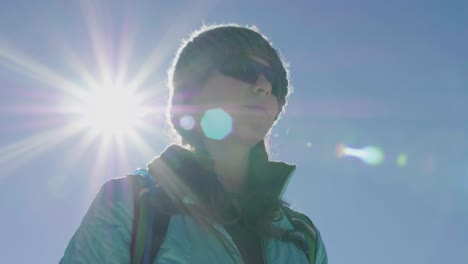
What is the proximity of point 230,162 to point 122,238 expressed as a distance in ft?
3.90

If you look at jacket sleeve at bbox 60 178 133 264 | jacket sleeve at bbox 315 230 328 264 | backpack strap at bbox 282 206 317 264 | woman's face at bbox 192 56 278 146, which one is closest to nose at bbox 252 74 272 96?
woman's face at bbox 192 56 278 146

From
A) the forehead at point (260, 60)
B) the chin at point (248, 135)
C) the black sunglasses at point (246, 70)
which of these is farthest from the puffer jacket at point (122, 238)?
the forehead at point (260, 60)

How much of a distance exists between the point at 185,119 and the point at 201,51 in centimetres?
53

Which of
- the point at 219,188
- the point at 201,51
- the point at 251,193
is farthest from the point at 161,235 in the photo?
the point at 201,51

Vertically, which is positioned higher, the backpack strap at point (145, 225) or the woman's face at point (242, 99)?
the woman's face at point (242, 99)

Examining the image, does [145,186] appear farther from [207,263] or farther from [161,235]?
[207,263]

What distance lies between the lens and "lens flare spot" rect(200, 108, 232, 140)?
3.56 meters

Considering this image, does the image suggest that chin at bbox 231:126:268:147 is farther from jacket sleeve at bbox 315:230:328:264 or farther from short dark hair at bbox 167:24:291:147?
jacket sleeve at bbox 315:230:328:264

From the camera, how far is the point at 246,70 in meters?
3.68

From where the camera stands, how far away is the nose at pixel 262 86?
3652 mm

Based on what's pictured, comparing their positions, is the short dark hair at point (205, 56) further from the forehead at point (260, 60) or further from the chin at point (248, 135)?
the chin at point (248, 135)

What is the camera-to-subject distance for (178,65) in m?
3.97

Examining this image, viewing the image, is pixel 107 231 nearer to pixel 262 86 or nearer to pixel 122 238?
pixel 122 238

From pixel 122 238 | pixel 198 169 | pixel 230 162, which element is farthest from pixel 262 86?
pixel 122 238
